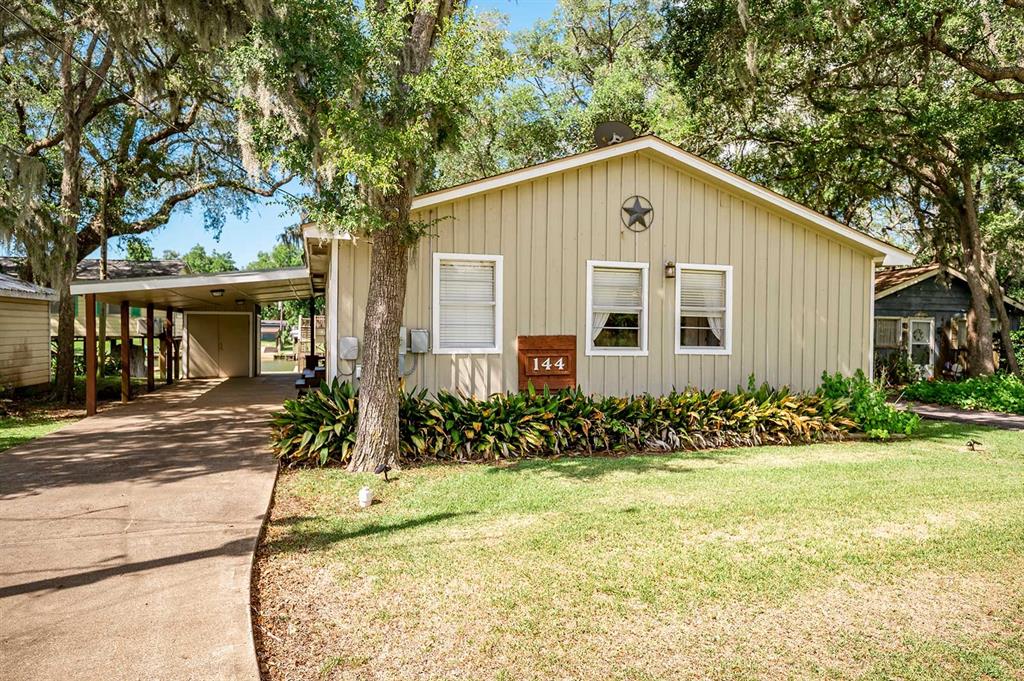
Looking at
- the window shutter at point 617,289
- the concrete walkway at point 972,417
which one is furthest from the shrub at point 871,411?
the window shutter at point 617,289

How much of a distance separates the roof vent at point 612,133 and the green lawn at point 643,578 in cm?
529

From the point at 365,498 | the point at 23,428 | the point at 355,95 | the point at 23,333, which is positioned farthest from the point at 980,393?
the point at 23,333

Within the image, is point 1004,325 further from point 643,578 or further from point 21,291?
point 21,291

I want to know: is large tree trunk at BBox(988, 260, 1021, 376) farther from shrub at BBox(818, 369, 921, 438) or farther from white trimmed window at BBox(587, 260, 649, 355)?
white trimmed window at BBox(587, 260, 649, 355)

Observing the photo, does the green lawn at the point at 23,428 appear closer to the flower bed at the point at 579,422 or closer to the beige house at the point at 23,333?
the flower bed at the point at 579,422

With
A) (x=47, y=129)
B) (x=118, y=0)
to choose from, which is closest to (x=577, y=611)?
(x=118, y=0)

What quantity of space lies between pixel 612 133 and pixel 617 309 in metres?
2.73

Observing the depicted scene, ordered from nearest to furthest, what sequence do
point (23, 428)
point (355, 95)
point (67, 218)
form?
point (355, 95), point (23, 428), point (67, 218)

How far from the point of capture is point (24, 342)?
562 inches

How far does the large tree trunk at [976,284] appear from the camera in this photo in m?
14.5

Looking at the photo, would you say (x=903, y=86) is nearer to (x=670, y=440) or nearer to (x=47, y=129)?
(x=670, y=440)

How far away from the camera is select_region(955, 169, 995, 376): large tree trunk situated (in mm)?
14547

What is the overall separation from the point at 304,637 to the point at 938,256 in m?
18.5

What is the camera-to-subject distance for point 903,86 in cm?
1356
